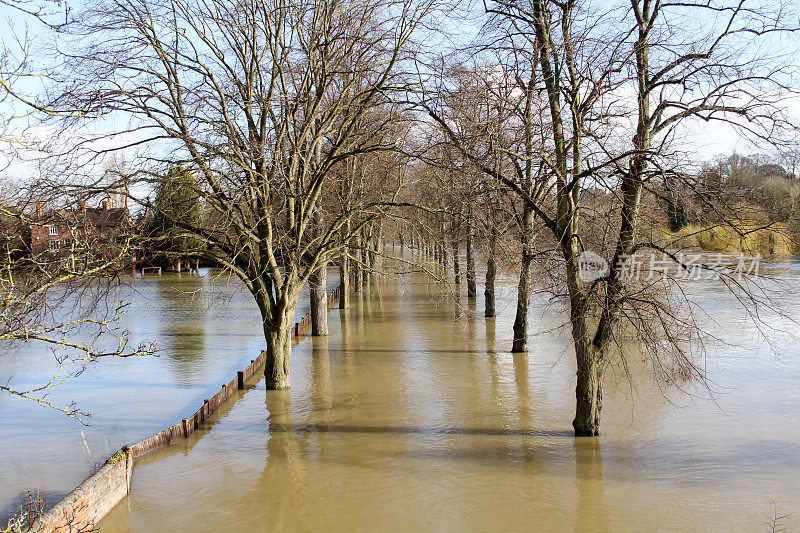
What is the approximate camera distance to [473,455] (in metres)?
9.17

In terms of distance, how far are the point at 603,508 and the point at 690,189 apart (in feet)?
13.8

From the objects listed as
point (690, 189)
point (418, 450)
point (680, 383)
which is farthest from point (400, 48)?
point (680, 383)

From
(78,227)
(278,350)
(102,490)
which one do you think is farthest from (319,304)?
(102,490)

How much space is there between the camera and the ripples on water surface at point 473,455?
24.1ft

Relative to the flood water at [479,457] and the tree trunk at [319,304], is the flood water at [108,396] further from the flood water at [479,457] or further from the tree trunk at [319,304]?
the tree trunk at [319,304]

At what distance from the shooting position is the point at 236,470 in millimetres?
8805

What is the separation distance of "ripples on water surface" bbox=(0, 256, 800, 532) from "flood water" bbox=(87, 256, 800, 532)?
0.10 ft

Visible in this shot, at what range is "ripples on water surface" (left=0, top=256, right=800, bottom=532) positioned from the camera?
24.1 ft

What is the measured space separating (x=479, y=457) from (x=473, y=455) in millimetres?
116

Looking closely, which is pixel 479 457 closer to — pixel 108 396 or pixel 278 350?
pixel 278 350

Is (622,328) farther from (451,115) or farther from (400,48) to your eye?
(400,48)

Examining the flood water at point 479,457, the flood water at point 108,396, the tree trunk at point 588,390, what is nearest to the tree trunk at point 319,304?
the flood water at point 108,396

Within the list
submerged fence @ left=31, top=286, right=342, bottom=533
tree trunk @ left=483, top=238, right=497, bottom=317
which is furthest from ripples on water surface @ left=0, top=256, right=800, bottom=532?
tree trunk @ left=483, top=238, right=497, bottom=317

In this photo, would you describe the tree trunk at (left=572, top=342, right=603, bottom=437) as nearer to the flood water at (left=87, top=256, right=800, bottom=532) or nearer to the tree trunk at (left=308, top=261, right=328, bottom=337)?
the flood water at (left=87, top=256, right=800, bottom=532)
